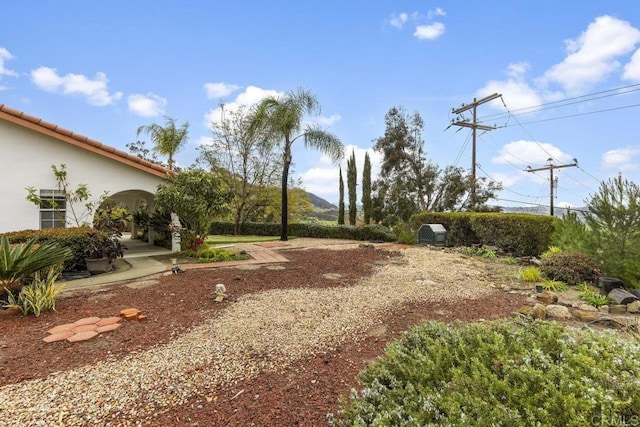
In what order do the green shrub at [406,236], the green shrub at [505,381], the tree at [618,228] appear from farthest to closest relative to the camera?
the green shrub at [406,236] < the tree at [618,228] < the green shrub at [505,381]

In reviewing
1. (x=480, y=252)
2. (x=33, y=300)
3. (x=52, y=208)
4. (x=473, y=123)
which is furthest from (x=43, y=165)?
(x=473, y=123)

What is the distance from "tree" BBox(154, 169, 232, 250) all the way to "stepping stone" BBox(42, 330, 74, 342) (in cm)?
520

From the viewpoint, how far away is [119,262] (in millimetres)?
8359

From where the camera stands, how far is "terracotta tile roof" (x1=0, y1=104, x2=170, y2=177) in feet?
25.4

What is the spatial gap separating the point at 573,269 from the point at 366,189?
1607cm

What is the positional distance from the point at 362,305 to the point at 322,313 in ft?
2.43

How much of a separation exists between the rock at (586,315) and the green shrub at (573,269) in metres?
2.46

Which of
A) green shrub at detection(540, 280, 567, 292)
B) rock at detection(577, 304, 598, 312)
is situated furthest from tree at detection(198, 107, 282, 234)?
rock at detection(577, 304, 598, 312)

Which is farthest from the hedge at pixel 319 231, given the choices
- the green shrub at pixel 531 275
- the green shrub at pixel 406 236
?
the green shrub at pixel 531 275

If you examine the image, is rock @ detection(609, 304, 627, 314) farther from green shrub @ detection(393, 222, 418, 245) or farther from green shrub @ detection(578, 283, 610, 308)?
green shrub @ detection(393, 222, 418, 245)

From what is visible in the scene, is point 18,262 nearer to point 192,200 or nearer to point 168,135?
point 192,200

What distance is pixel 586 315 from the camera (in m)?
4.34

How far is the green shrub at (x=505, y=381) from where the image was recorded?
4.12 feet

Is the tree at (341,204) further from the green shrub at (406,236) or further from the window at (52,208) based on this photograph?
the window at (52,208)
